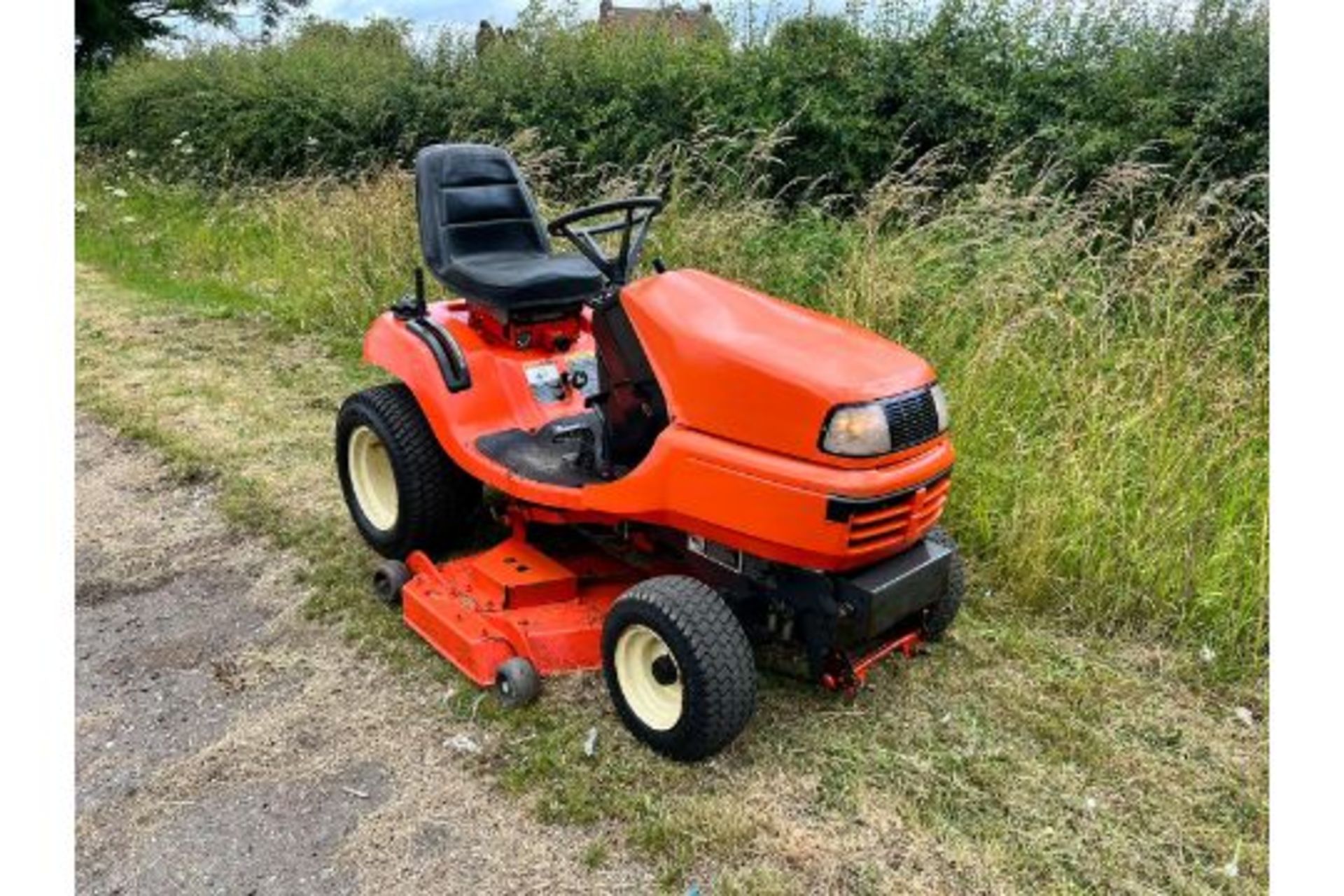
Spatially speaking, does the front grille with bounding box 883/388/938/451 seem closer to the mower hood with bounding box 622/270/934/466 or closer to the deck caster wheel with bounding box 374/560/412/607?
the mower hood with bounding box 622/270/934/466

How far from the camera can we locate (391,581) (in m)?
3.30

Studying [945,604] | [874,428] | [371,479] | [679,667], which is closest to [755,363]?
[874,428]

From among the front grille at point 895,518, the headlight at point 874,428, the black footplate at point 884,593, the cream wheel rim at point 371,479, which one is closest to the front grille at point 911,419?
the headlight at point 874,428

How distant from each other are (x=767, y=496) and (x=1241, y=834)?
1.26 meters

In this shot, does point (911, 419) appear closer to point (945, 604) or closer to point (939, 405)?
point (939, 405)

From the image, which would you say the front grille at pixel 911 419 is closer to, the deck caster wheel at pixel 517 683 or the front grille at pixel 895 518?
the front grille at pixel 895 518

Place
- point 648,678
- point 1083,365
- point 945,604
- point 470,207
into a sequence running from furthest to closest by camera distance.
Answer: point 1083,365 → point 470,207 → point 945,604 → point 648,678

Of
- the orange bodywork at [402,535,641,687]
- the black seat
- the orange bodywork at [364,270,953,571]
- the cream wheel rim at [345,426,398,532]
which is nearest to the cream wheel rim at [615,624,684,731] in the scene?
the orange bodywork at [402,535,641,687]

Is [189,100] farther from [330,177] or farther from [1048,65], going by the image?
[1048,65]

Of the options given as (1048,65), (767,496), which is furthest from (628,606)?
(1048,65)

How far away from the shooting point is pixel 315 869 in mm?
2320

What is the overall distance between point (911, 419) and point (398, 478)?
1.65 meters

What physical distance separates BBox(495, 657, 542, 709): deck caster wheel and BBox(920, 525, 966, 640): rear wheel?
3.38 ft

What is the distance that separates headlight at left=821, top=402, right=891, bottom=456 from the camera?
236 centimetres
